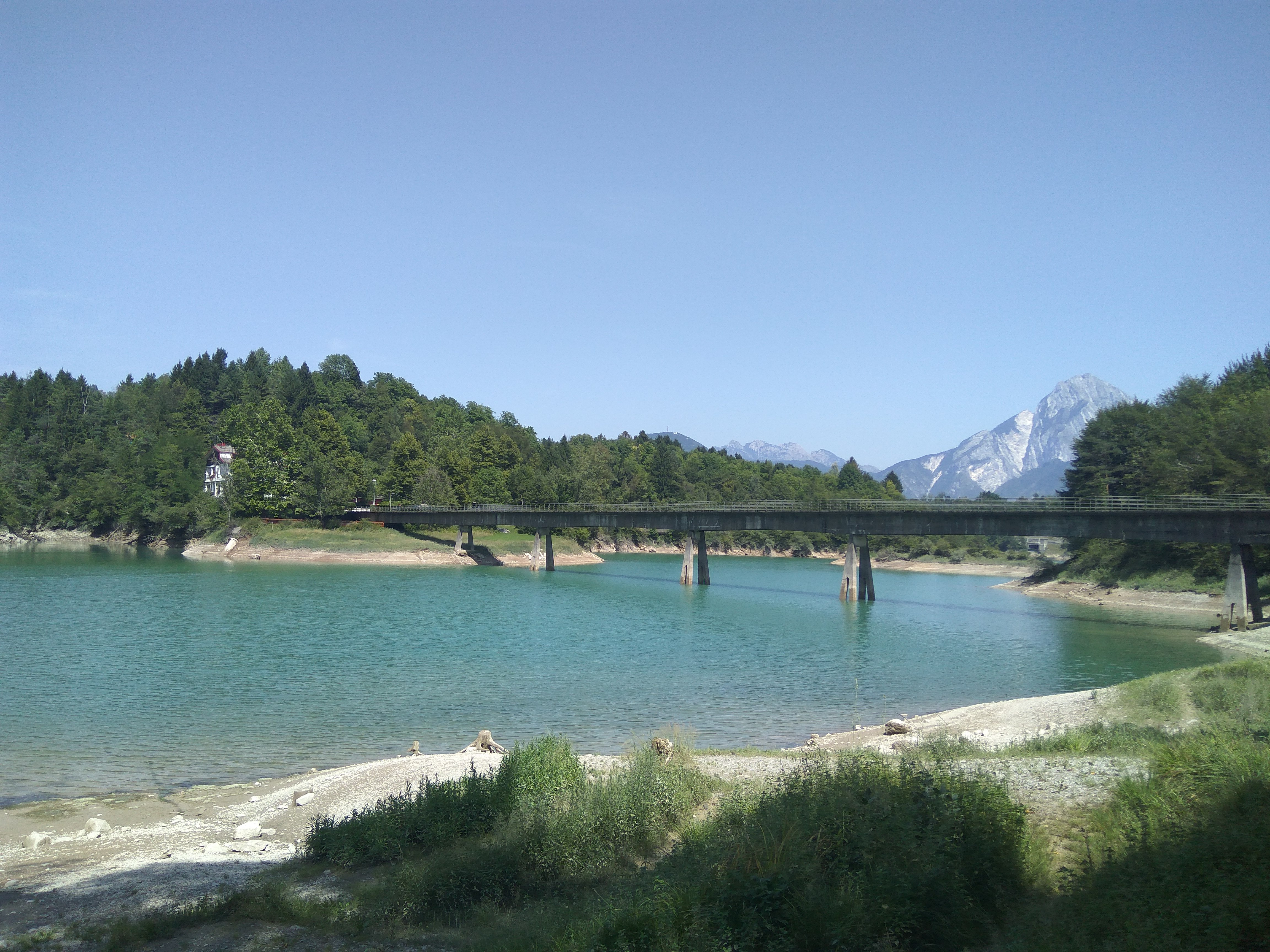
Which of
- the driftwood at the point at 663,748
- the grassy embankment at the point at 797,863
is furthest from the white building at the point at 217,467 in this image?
the grassy embankment at the point at 797,863

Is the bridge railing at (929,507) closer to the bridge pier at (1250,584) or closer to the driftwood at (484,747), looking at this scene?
the bridge pier at (1250,584)

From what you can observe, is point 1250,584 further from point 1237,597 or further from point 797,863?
point 797,863

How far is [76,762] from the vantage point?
23000 mm

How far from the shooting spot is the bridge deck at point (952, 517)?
5622cm

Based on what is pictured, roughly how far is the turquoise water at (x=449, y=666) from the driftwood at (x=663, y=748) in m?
7.80

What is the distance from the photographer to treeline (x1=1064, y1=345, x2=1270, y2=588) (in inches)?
2672

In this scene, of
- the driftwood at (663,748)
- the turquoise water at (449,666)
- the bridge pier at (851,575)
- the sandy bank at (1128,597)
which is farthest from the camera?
the bridge pier at (851,575)

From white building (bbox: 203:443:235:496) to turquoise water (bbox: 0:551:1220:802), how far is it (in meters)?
59.9

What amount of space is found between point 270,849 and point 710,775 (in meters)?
8.87

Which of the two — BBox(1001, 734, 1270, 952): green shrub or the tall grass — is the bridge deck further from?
the tall grass

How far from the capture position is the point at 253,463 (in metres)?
121

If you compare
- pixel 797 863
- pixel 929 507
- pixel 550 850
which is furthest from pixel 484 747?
pixel 929 507

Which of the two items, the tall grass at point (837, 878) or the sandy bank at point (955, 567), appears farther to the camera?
the sandy bank at point (955, 567)

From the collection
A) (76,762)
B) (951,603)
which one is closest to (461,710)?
(76,762)
